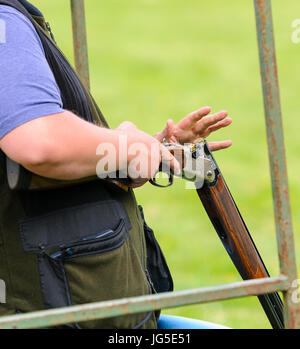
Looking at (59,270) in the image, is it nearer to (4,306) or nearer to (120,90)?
(4,306)

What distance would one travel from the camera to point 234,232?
7.79 ft

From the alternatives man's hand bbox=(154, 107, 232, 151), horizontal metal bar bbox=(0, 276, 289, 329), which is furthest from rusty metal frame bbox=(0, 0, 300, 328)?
man's hand bbox=(154, 107, 232, 151)

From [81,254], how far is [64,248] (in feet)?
0.14

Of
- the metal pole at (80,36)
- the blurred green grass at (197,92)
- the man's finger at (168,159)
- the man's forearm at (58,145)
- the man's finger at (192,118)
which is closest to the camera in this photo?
the man's forearm at (58,145)

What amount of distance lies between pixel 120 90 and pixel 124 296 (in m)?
9.58

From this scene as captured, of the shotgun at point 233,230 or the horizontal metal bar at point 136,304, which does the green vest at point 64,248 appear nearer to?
the horizontal metal bar at point 136,304

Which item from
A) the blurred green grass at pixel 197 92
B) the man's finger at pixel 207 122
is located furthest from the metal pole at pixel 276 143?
the blurred green grass at pixel 197 92

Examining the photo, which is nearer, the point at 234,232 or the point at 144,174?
the point at 144,174

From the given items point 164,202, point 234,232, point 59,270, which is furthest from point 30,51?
point 164,202

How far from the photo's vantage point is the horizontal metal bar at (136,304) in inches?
57.5

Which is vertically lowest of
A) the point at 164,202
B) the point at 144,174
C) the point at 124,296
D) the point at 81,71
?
the point at 164,202

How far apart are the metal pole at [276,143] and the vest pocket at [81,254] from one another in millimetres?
413

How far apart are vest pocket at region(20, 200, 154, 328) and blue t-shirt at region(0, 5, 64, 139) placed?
1.04ft

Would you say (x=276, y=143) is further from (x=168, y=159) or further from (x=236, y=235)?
(x=236, y=235)
